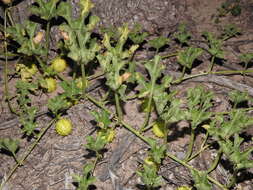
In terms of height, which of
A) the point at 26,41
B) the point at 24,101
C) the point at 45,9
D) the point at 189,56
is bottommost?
the point at 24,101

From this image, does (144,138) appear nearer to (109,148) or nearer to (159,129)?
(159,129)

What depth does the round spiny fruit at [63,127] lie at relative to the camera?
3178 mm

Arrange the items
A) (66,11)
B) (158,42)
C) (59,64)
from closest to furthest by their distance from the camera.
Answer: (66,11)
(59,64)
(158,42)

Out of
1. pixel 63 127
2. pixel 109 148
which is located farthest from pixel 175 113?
pixel 63 127

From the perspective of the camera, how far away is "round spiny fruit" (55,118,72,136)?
3.18 meters

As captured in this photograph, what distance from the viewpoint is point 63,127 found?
317cm

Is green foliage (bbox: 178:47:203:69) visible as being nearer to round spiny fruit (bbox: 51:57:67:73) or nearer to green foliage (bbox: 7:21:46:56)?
round spiny fruit (bbox: 51:57:67:73)

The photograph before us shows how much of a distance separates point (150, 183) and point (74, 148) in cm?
97

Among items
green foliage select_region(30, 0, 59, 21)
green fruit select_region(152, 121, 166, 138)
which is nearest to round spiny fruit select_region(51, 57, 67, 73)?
green foliage select_region(30, 0, 59, 21)

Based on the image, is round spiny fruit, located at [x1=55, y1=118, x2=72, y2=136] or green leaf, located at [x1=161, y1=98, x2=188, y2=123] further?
round spiny fruit, located at [x1=55, y1=118, x2=72, y2=136]

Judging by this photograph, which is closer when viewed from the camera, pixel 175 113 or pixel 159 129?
pixel 175 113

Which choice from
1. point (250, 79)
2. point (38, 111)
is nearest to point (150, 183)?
point (38, 111)

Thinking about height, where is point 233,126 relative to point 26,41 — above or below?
below

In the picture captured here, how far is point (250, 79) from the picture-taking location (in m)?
3.81
